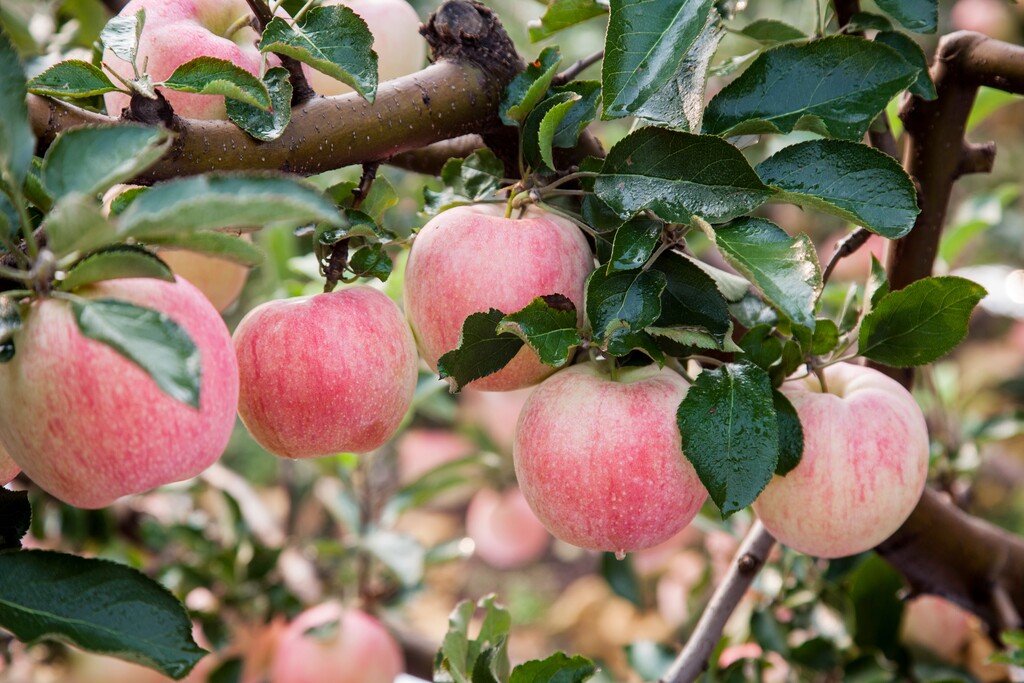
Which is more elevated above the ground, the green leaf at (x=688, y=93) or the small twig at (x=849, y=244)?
the green leaf at (x=688, y=93)

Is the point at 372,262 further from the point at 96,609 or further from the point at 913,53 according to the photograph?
the point at 913,53

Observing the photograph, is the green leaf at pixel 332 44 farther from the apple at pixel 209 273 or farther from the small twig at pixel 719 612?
the small twig at pixel 719 612

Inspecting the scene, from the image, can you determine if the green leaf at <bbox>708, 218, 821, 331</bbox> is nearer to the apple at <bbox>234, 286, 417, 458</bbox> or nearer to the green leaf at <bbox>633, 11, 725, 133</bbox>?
the green leaf at <bbox>633, 11, 725, 133</bbox>

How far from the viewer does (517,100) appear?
19.5 inches

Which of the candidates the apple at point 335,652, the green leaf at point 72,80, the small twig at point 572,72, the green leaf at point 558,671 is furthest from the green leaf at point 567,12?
the apple at point 335,652

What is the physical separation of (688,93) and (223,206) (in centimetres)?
25

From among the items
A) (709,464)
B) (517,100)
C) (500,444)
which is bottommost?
(500,444)

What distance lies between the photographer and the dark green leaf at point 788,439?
1.54 feet

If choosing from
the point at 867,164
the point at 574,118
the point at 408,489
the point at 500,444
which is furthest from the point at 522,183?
the point at 500,444

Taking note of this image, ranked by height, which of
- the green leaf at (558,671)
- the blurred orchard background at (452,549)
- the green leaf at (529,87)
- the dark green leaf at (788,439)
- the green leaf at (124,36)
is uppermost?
the green leaf at (124,36)

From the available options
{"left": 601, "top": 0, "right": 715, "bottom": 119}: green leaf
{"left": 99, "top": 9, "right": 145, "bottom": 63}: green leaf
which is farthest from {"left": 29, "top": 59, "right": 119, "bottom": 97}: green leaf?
{"left": 601, "top": 0, "right": 715, "bottom": 119}: green leaf

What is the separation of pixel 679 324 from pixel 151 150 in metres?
0.25

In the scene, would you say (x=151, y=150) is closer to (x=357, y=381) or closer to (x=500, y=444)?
(x=357, y=381)

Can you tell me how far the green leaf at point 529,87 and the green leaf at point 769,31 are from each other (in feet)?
0.51
